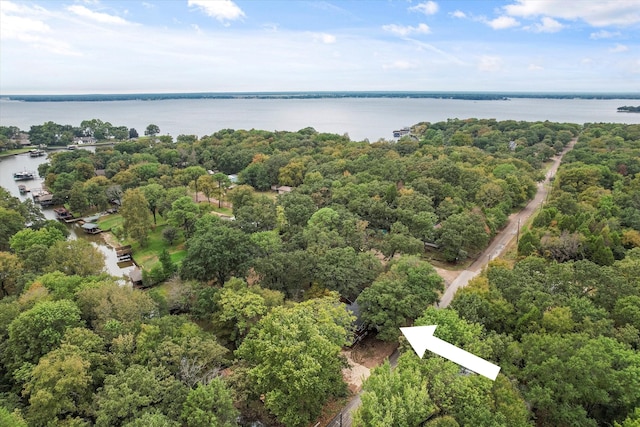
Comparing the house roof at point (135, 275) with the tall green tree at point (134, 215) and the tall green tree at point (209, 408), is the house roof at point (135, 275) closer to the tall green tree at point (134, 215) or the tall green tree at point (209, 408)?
the tall green tree at point (134, 215)

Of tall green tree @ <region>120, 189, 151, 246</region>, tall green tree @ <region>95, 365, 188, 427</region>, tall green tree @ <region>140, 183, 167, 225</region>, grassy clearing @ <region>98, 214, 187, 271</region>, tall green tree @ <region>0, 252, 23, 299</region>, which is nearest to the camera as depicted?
tall green tree @ <region>95, 365, 188, 427</region>

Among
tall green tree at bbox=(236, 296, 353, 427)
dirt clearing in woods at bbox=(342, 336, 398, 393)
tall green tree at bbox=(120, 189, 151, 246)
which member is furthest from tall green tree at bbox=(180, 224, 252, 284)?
tall green tree at bbox=(120, 189, 151, 246)

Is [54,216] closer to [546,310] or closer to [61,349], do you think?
[61,349]

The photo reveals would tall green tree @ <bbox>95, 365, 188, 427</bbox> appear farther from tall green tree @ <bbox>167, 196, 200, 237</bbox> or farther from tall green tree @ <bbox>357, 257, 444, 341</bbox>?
tall green tree @ <bbox>167, 196, 200, 237</bbox>

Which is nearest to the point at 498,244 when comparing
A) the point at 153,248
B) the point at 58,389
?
the point at 153,248

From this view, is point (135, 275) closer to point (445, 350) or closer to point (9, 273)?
point (9, 273)

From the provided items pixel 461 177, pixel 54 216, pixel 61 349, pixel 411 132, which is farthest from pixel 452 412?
pixel 411 132

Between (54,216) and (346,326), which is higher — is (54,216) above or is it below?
below
